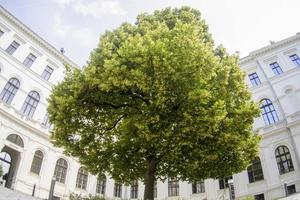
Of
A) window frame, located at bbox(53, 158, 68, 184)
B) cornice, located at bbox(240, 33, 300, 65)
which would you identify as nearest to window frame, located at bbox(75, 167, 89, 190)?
window frame, located at bbox(53, 158, 68, 184)

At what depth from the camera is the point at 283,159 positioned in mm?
24156

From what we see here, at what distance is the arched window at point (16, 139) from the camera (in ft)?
78.7

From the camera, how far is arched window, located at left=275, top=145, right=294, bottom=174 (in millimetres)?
23534

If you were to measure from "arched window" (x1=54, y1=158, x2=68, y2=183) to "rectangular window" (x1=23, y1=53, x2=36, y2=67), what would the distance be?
10260 mm

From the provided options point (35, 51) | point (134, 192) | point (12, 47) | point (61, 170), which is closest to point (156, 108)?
point (61, 170)

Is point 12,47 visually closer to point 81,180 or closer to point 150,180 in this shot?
point 81,180

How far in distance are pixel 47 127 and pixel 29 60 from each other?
7267mm

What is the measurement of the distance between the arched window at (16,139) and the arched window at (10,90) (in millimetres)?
3144

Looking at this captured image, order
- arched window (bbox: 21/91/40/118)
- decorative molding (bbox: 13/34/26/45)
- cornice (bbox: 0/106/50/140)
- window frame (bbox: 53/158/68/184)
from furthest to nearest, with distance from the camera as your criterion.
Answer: decorative molding (bbox: 13/34/26/45), window frame (bbox: 53/158/68/184), arched window (bbox: 21/91/40/118), cornice (bbox: 0/106/50/140)

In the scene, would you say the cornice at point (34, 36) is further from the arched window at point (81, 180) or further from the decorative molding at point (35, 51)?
the arched window at point (81, 180)

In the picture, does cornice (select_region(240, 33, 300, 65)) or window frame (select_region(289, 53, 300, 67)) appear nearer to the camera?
window frame (select_region(289, 53, 300, 67))

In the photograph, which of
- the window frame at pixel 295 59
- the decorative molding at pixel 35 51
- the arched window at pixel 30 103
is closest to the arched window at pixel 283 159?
the window frame at pixel 295 59

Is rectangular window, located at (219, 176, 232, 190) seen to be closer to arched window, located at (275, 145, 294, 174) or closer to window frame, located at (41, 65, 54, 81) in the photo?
arched window, located at (275, 145, 294, 174)

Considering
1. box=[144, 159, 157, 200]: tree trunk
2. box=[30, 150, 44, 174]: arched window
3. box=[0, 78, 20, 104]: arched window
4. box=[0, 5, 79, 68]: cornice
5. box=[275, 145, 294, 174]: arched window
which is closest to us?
box=[144, 159, 157, 200]: tree trunk
